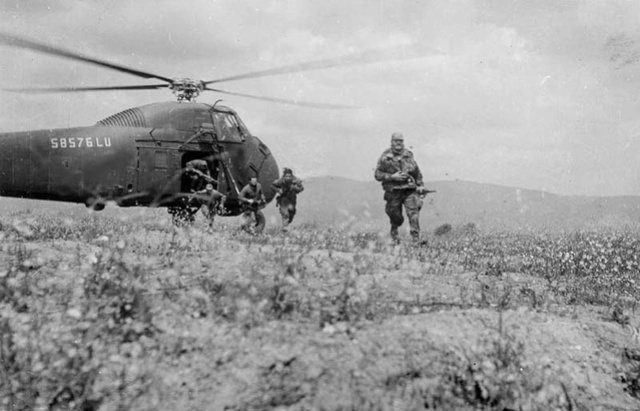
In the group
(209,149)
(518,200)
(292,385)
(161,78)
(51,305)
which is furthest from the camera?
(518,200)

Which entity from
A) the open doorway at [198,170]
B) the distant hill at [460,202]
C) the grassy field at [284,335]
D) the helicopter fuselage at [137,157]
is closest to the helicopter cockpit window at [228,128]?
the helicopter fuselage at [137,157]

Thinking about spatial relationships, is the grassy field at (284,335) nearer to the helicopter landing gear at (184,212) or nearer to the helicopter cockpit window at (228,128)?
the helicopter landing gear at (184,212)

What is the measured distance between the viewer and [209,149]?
1330 cm

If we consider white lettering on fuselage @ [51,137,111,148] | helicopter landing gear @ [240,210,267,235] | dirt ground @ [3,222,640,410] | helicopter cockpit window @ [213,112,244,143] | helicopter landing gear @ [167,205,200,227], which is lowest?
dirt ground @ [3,222,640,410]

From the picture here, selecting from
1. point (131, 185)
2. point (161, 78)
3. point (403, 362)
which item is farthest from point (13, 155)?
point (403, 362)

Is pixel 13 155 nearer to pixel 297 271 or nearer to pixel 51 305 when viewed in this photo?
pixel 51 305

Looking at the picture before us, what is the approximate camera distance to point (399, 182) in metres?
13.0

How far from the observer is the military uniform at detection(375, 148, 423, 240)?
12922 millimetres

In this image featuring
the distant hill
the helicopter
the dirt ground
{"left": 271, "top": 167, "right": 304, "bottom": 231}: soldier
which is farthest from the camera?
the distant hill

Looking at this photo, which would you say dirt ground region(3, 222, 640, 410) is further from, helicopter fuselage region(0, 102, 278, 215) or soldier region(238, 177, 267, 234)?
soldier region(238, 177, 267, 234)

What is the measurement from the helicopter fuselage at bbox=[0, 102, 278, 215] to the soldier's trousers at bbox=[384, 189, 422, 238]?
9.67 feet

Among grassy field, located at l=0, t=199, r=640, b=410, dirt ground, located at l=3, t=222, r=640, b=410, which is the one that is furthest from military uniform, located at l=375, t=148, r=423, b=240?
dirt ground, located at l=3, t=222, r=640, b=410

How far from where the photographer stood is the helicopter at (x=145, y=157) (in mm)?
11359

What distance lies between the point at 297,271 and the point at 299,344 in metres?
1.54
